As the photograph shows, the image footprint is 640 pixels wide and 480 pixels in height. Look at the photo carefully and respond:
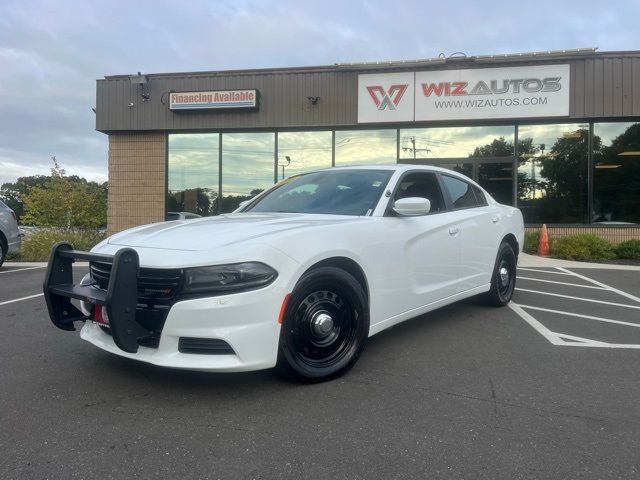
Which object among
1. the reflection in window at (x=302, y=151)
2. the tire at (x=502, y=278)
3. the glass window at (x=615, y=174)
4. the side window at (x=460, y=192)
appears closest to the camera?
the side window at (x=460, y=192)

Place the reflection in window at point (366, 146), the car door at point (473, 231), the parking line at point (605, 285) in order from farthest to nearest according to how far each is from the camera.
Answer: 1. the reflection in window at point (366, 146)
2. the parking line at point (605, 285)
3. the car door at point (473, 231)

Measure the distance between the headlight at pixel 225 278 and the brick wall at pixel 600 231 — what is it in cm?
1100

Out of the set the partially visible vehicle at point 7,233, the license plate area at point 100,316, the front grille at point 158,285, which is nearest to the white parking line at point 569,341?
Result: the front grille at point 158,285

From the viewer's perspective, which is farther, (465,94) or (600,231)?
(465,94)

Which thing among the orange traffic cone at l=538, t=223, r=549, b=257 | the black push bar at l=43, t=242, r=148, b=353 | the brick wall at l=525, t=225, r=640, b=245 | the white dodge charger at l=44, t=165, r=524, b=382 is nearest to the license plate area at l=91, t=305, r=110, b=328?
the white dodge charger at l=44, t=165, r=524, b=382

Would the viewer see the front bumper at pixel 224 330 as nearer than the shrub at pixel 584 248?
Yes

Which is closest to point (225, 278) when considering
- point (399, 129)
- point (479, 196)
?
point (479, 196)

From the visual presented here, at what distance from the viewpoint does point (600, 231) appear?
12.6 m

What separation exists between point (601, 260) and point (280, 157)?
817 centimetres

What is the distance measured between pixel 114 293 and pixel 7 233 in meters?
8.31

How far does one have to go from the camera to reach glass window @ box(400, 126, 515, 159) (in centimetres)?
1312

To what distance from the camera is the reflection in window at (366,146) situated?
44.9 ft

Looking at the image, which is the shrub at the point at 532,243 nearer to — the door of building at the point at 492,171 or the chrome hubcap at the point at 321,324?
the door of building at the point at 492,171

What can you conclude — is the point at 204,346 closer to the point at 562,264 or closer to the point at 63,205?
the point at 562,264
